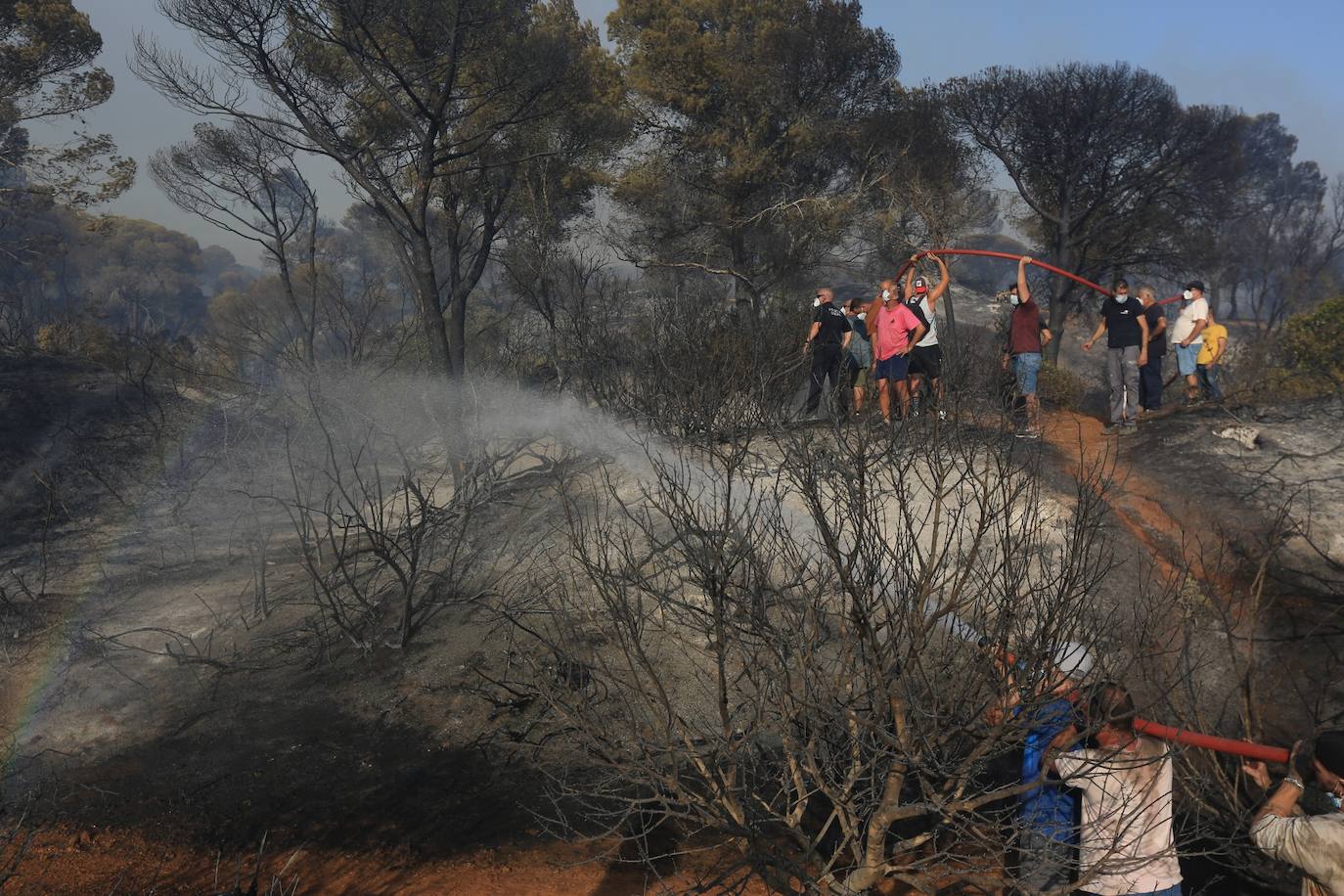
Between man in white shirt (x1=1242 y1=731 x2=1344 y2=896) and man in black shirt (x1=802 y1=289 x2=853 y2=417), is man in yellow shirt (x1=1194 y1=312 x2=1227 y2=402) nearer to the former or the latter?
man in black shirt (x1=802 y1=289 x2=853 y2=417)

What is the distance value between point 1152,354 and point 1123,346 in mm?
805

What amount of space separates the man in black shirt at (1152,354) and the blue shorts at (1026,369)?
6.41ft

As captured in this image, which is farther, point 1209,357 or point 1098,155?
point 1098,155

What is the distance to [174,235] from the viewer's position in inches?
2512

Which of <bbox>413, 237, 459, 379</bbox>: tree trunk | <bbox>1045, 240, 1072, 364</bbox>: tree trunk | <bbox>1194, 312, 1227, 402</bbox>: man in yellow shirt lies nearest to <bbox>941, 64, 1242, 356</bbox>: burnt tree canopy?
<bbox>1045, 240, 1072, 364</bbox>: tree trunk

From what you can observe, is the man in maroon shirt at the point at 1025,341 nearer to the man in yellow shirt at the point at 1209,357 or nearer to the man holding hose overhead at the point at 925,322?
the man holding hose overhead at the point at 925,322

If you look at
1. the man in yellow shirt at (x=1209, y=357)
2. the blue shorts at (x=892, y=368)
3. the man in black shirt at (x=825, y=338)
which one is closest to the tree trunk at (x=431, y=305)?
the man in black shirt at (x=825, y=338)

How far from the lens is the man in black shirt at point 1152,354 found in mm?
10453

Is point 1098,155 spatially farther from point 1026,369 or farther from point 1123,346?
point 1026,369

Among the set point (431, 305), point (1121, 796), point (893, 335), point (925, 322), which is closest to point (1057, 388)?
point (925, 322)

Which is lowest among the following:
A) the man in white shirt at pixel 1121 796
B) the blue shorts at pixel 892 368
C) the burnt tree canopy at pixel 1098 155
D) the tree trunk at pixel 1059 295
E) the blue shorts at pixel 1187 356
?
the man in white shirt at pixel 1121 796

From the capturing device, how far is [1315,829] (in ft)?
10.5

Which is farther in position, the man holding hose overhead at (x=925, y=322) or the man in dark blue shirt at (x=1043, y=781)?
the man holding hose overhead at (x=925, y=322)

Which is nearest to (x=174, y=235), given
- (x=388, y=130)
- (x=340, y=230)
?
(x=340, y=230)
